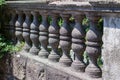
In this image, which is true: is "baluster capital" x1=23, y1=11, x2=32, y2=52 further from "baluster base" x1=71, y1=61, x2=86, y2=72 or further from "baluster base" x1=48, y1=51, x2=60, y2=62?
"baluster base" x1=71, y1=61, x2=86, y2=72

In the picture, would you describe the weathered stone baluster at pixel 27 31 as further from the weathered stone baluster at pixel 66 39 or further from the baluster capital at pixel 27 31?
the weathered stone baluster at pixel 66 39

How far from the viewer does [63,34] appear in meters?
3.87

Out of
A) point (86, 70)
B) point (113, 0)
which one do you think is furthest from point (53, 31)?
point (113, 0)

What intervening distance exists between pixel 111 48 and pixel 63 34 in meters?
1.02

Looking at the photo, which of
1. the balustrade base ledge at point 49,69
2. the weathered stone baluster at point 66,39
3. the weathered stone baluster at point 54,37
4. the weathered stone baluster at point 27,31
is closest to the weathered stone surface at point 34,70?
the balustrade base ledge at point 49,69

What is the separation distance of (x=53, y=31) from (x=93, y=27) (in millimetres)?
984

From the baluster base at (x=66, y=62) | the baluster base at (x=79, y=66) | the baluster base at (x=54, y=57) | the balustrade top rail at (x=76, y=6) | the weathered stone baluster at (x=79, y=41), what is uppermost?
the balustrade top rail at (x=76, y=6)

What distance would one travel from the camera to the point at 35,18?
15.6 feet

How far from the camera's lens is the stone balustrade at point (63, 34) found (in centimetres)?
329

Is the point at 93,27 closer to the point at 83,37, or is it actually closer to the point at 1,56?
the point at 83,37

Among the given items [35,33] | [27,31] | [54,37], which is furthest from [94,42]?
[27,31]

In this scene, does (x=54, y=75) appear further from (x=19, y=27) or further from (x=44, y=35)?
(x=19, y=27)

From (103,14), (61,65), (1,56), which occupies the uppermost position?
(103,14)

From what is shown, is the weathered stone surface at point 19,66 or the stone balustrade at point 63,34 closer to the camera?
the stone balustrade at point 63,34
